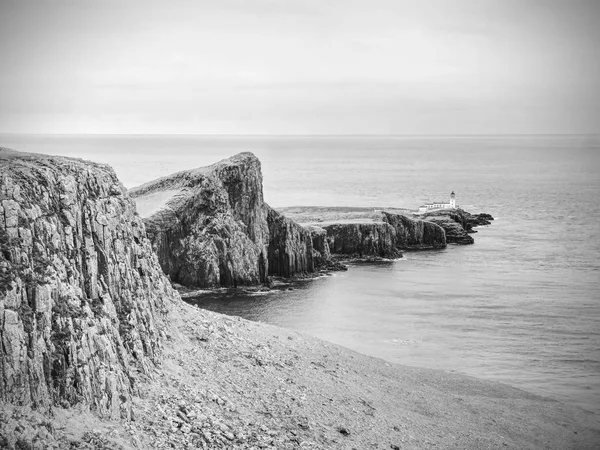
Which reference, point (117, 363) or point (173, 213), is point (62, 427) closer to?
point (117, 363)

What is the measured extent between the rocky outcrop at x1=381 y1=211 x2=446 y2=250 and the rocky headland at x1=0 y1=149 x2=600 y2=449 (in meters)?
68.8

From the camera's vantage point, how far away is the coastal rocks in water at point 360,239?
356ft

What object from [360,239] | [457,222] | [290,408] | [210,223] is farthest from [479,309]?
[457,222]

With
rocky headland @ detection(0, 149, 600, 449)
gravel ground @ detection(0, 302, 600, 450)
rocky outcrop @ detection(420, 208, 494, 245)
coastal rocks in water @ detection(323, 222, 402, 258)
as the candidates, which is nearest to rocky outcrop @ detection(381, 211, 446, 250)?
rocky outcrop @ detection(420, 208, 494, 245)

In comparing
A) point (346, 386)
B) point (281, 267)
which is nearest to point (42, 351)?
point (346, 386)

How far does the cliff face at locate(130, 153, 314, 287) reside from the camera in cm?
8169

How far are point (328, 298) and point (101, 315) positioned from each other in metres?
49.0

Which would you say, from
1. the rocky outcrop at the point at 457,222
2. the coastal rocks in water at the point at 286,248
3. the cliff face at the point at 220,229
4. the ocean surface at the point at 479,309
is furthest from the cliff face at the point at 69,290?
the rocky outcrop at the point at 457,222

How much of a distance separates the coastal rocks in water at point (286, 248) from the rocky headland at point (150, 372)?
140ft

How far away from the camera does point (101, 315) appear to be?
31031mm

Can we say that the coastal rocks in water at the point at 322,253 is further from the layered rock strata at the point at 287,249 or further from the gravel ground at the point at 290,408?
the gravel ground at the point at 290,408

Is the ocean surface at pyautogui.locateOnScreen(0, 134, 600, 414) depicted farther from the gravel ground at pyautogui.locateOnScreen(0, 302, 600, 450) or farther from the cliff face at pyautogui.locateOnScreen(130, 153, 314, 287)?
the gravel ground at pyautogui.locateOnScreen(0, 302, 600, 450)

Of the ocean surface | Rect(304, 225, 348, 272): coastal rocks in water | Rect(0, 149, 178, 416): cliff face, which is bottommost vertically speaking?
the ocean surface

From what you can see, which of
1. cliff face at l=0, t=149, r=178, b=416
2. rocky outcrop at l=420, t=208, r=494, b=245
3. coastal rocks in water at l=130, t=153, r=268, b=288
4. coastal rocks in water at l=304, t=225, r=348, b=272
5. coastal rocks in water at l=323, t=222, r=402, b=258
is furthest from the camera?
rocky outcrop at l=420, t=208, r=494, b=245
